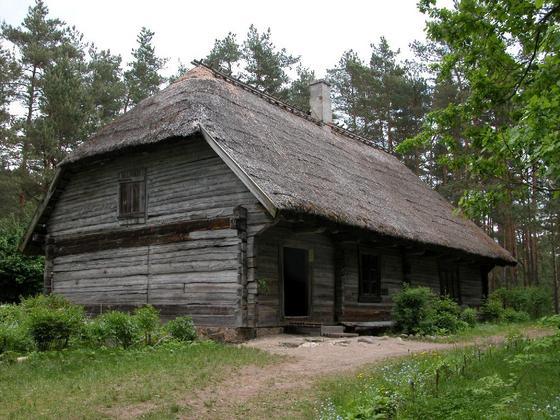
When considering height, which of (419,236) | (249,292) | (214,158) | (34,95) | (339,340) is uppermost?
(34,95)

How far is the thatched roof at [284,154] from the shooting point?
39.4 feet

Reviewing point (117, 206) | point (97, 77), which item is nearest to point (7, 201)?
point (97, 77)

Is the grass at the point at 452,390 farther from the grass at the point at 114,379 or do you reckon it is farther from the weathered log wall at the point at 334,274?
the weathered log wall at the point at 334,274

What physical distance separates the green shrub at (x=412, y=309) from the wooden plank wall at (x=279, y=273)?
1.78 metres

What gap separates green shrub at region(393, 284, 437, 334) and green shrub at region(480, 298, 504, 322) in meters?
7.54

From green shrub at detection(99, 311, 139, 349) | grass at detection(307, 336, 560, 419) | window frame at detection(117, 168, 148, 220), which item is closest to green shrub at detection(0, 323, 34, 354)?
green shrub at detection(99, 311, 139, 349)

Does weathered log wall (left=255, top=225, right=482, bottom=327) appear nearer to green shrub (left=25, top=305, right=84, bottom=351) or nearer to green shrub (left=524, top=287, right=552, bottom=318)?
green shrub (left=25, top=305, right=84, bottom=351)

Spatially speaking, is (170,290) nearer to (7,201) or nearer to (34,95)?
(7,201)

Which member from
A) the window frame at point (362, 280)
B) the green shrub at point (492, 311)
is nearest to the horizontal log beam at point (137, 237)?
the window frame at point (362, 280)

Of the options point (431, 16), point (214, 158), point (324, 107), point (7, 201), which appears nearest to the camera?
point (431, 16)

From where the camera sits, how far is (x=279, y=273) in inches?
500

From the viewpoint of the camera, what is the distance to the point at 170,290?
13031 millimetres

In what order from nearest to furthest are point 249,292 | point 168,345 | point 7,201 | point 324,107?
point 168,345 < point 249,292 < point 324,107 < point 7,201

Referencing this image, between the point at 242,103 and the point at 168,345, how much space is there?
758 centimetres
